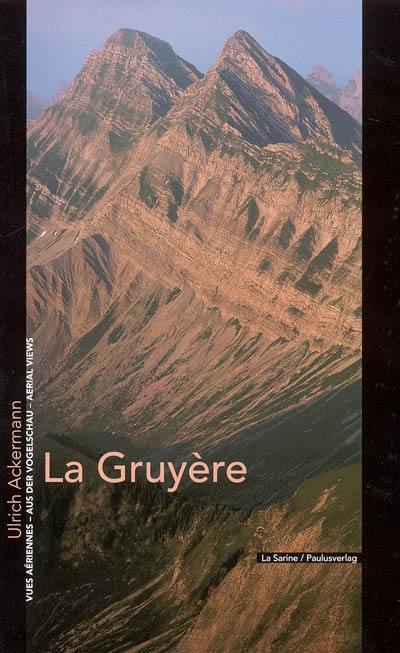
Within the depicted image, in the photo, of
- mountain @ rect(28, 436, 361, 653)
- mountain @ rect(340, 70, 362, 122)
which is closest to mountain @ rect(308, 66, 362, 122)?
mountain @ rect(340, 70, 362, 122)

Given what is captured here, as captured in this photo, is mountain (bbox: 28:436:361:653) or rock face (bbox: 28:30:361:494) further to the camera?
rock face (bbox: 28:30:361:494)

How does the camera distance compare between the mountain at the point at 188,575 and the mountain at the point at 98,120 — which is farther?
the mountain at the point at 98,120

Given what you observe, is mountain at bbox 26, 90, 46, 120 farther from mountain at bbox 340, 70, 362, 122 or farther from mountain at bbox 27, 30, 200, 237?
mountain at bbox 340, 70, 362, 122

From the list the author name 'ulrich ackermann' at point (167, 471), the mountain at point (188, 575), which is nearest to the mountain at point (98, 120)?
the author name 'ulrich ackermann' at point (167, 471)

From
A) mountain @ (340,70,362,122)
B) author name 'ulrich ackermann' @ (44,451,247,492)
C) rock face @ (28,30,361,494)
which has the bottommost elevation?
author name 'ulrich ackermann' @ (44,451,247,492)

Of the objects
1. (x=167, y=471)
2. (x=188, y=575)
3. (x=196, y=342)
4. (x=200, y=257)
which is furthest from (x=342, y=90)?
(x=188, y=575)

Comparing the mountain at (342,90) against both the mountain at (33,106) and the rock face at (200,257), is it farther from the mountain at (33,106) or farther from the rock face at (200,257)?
the mountain at (33,106)
